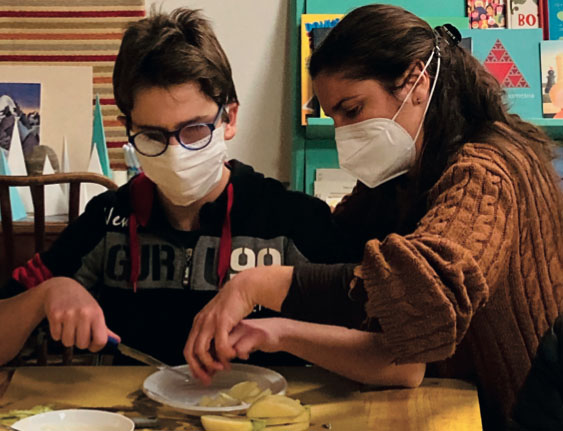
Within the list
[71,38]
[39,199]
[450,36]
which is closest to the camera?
[450,36]

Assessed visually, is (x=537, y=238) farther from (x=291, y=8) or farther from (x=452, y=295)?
(x=291, y=8)

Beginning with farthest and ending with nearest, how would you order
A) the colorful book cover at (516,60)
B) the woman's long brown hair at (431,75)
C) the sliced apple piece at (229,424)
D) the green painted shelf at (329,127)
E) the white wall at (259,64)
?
the white wall at (259,64) < the colorful book cover at (516,60) < the green painted shelf at (329,127) < the woman's long brown hair at (431,75) < the sliced apple piece at (229,424)

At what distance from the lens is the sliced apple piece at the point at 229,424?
938 millimetres

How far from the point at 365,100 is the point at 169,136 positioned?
1.20 feet

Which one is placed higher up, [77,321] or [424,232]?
[424,232]

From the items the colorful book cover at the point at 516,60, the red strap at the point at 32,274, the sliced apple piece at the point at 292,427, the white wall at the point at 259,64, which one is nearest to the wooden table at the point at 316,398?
the sliced apple piece at the point at 292,427

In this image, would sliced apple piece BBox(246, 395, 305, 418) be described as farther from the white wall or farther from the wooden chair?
the white wall

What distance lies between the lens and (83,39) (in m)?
3.22

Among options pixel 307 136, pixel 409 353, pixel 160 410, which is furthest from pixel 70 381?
pixel 307 136

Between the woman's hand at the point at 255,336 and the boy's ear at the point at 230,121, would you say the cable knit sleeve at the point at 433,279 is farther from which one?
the boy's ear at the point at 230,121

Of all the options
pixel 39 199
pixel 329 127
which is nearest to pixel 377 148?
pixel 39 199

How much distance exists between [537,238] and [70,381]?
2.53 feet

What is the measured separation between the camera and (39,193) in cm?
232

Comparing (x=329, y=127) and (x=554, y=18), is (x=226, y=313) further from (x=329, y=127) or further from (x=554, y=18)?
(x=554, y=18)
